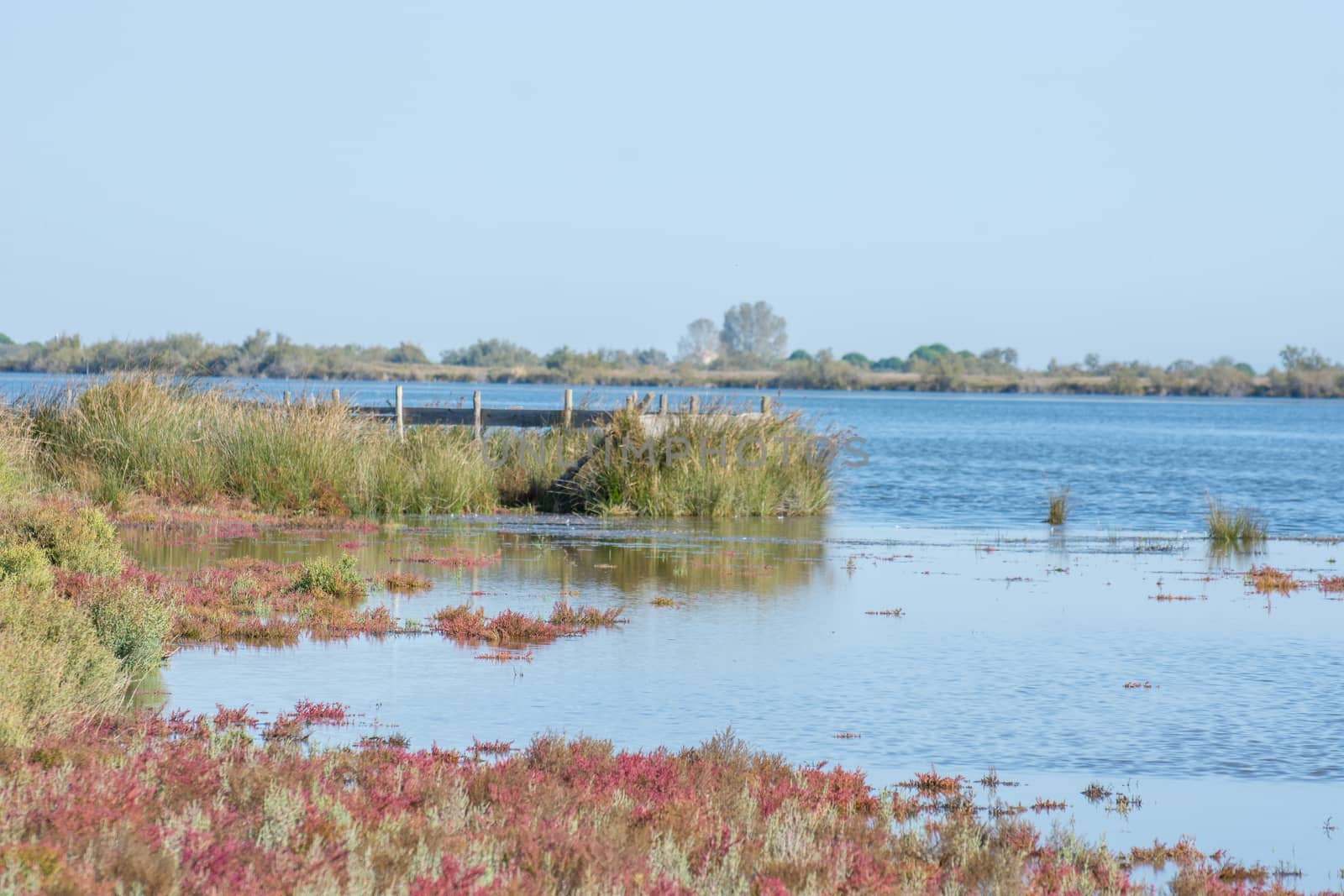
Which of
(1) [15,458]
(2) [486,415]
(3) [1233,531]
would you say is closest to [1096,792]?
(1) [15,458]

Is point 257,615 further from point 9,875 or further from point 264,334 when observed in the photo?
point 264,334

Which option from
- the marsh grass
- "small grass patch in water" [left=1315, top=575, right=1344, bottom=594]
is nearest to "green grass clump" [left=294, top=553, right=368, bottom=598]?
the marsh grass

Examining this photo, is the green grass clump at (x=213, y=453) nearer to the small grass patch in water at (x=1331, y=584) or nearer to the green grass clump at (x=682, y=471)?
the green grass clump at (x=682, y=471)

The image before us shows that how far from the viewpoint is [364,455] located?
23703 mm

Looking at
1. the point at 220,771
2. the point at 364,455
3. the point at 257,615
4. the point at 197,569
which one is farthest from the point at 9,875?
the point at 364,455

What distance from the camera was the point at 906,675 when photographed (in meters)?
11.6

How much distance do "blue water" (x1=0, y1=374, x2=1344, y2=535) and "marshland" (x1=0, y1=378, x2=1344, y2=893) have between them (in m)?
2.90

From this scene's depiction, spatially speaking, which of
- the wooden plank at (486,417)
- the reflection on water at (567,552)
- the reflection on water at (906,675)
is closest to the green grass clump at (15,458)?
the reflection on water at (567,552)

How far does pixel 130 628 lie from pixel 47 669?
2.42m

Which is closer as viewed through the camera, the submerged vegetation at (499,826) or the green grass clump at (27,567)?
the submerged vegetation at (499,826)

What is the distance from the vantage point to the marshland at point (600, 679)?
634 centimetres

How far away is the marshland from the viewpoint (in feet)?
20.8

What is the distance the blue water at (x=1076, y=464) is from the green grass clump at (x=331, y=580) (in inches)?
395

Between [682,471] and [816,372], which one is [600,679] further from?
[816,372]
